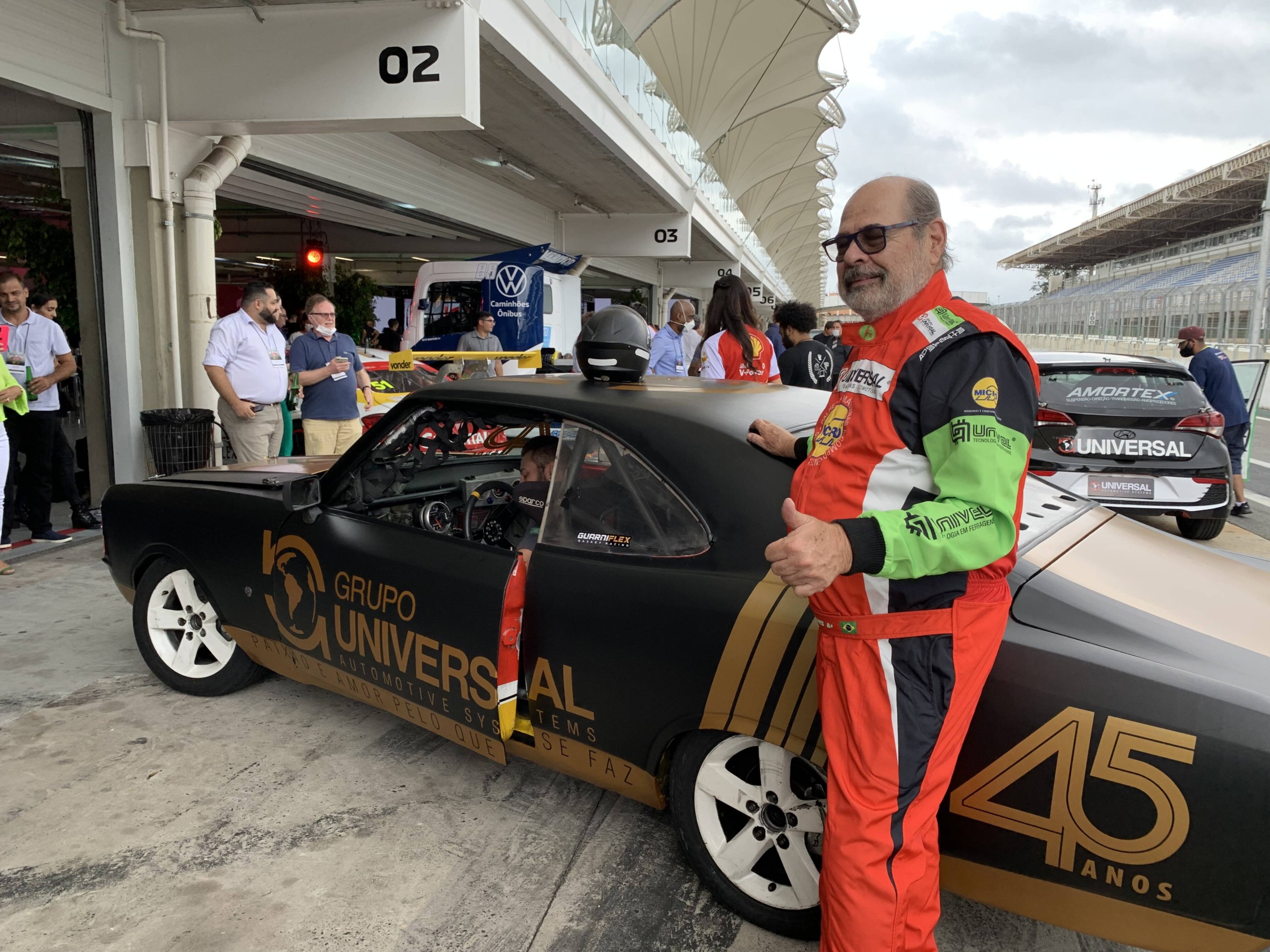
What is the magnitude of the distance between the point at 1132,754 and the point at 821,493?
769 mm

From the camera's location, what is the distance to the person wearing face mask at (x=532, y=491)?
272 centimetres

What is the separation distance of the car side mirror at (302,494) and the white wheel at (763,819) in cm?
170

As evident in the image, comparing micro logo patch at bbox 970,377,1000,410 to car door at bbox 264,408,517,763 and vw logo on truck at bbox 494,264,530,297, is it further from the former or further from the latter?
vw logo on truck at bbox 494,264,530,297

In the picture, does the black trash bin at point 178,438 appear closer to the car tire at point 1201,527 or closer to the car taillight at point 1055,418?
the car taillight at point 1055,418

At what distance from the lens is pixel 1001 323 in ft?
5.84

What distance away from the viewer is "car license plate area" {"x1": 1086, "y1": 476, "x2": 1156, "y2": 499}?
19.5 feet

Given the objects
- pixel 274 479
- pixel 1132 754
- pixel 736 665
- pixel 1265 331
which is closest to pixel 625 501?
pixel 736 665

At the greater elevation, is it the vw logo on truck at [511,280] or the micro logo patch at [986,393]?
the vw logo on truck at [511,280]

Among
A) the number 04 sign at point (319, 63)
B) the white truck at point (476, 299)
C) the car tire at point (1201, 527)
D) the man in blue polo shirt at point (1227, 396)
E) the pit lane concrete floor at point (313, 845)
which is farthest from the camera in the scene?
the white truck at point (476, 299)

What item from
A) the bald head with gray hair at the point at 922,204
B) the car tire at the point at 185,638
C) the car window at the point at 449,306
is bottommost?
the car tire at the point at 185,638

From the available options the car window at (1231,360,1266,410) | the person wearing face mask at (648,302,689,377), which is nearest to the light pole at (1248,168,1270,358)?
the car window at (1231,360,1266,410)

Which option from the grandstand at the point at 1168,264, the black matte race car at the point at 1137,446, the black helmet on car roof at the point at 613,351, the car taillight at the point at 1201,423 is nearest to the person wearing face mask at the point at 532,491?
the black helmet on car roof at the point at 613,351

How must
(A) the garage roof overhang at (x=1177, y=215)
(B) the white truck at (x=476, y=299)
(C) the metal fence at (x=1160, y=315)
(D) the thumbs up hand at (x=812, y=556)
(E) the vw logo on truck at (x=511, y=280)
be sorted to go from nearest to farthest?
(D) the thumbs up hand at (x=812, y=556)
(B) the white truck at (x=476, y=299)
(E) the vw logo on truck at (x=511, y=280)
(C) the metal fence at (x=1160, y=315)
(A) the garage roof overhang at (x=1177, y=215)

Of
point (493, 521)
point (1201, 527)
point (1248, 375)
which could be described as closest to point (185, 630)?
point (493, 521)
